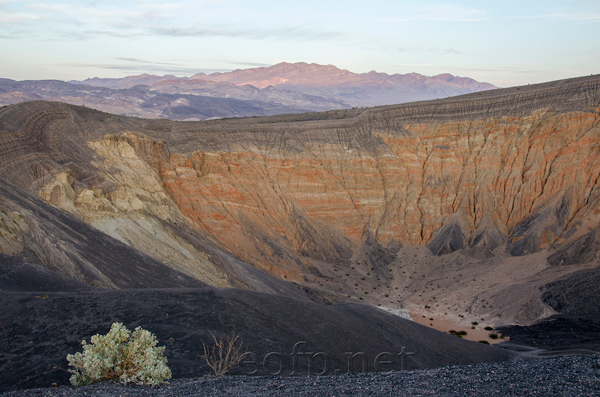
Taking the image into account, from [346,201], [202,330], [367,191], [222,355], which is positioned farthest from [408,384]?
[367,191]

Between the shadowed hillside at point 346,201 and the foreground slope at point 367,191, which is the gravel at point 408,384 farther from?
the foreground slope at point 367,191

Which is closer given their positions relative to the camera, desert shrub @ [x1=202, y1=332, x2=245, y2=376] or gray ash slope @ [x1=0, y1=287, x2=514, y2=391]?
gray ash slope @ [x1=0, y1=287, x2=514, y2=391]

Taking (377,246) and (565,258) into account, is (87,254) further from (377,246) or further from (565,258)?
(565,258)

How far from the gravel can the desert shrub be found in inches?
32.9

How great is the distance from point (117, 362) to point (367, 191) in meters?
34.2

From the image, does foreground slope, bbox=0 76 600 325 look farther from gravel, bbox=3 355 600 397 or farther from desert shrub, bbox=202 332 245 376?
gravel, bbox=3 355 600 397

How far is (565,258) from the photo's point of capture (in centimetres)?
3447

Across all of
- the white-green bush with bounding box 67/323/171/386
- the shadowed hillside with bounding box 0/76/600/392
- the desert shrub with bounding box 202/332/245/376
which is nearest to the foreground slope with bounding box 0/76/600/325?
the shadowed hillside with bounding box 0/76/600/392

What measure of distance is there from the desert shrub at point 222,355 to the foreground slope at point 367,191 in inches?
509

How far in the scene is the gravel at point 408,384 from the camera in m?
10.3

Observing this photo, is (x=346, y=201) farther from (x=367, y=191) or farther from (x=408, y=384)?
(x=408, y=384)

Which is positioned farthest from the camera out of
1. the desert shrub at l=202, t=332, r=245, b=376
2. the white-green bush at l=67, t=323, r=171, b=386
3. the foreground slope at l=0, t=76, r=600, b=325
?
the foreground slope at l=0, t=76, r=600, b=325

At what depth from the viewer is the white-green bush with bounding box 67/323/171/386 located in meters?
11.0

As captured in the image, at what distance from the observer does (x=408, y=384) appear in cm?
1158
